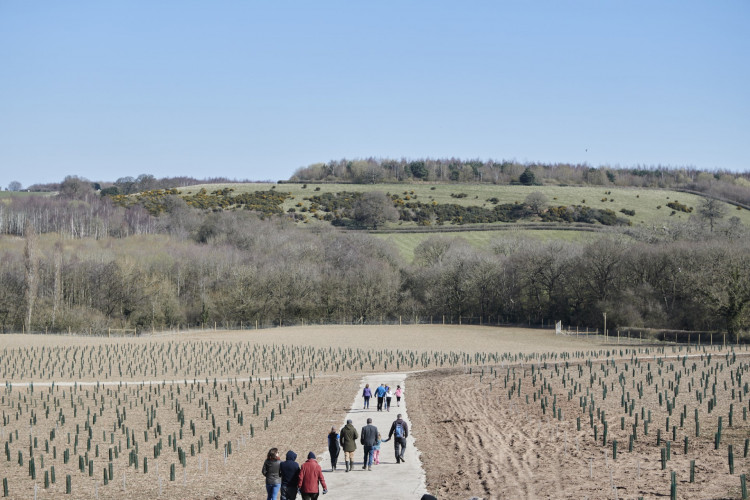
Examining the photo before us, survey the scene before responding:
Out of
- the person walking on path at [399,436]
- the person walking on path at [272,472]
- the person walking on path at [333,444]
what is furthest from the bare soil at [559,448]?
the person walking on path at [272,472]

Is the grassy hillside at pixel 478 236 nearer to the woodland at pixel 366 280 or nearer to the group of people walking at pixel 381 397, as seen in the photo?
the woodland at pixel 366 280

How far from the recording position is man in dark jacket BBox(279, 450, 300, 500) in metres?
17.0

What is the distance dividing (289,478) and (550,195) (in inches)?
5156

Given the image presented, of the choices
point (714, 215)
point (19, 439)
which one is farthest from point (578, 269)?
point (19, 439)

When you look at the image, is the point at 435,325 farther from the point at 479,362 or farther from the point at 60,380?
the point at 60,380

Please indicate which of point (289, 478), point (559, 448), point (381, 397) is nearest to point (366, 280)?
point (381, 397)

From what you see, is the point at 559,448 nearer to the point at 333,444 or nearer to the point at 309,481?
the point at 333,444

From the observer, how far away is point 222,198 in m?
156

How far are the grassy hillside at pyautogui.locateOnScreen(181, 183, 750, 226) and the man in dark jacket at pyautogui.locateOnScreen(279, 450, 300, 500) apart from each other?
4527 inches

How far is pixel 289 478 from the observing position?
17047 millimetres

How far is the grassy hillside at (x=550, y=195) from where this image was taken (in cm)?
13321

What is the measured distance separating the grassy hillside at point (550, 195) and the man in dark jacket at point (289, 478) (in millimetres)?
114974

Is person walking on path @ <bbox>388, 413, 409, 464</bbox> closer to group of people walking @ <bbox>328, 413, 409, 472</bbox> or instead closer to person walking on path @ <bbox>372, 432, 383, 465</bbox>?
group of people walking @ <bbox>328, 413, 409, 472</bbox>

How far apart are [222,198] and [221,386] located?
4567 inches
